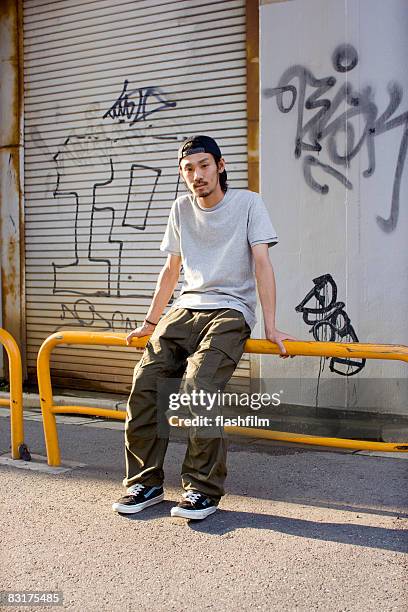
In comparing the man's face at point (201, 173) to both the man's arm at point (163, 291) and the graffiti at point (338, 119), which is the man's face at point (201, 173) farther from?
the graffiti at point (338, 119)

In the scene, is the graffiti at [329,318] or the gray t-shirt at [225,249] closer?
the gray t-shirt at [225,249]

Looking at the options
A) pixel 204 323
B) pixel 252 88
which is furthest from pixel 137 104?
pixel 204 323

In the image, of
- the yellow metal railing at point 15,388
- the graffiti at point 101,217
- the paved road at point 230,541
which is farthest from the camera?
the graffiti at point 101,217

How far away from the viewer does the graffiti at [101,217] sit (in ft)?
26.4

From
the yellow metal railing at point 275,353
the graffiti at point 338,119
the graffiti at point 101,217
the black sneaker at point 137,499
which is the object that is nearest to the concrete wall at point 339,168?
the graffiti at point 338,119

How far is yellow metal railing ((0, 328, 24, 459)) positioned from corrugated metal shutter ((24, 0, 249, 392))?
8.45 feet

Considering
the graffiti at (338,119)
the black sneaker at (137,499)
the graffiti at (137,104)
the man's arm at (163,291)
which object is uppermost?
the graffiti at (137,104)

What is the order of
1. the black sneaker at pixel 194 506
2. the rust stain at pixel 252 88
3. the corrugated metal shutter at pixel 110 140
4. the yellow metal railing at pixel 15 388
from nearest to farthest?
1. the black sneaker at pixel 194 506
2. the yellow metal railing at pixel 15 388
3. the rust stain at pixel 252 88
4. the corrugated metal shutter at pixel 110 140

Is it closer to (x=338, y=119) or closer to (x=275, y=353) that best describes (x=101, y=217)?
(x=338, y=119)

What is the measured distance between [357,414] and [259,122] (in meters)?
2.60

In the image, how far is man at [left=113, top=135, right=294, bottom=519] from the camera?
4082 millimetres

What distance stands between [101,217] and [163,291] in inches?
153

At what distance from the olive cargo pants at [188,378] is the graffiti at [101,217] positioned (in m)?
3.68

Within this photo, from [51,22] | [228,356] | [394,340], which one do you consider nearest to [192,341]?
[228,356]
